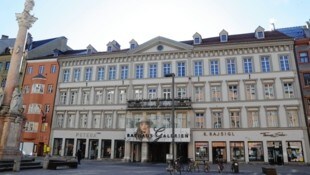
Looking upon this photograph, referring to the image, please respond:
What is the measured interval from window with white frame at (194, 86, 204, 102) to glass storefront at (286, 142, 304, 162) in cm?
1210

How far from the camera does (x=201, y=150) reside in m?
33.1

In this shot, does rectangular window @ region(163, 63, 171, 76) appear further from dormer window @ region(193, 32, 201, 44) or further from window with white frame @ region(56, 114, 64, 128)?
window with white frame @ region(56, 114, 64, 128)

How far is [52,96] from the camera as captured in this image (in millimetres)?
41344

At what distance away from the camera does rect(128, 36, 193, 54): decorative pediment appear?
123ft

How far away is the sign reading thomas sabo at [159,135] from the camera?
33.3 metres

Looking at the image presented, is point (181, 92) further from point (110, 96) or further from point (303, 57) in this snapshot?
point (303, 57)

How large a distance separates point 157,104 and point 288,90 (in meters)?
17.5

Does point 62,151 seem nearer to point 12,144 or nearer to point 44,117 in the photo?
point 44,117

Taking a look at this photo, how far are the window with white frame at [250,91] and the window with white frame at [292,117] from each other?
4.53m

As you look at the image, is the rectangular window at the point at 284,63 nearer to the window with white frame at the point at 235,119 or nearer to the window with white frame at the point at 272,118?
the window with white frame at the point at 272,118

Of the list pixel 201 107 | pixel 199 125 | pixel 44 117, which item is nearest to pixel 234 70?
pixel 201 107

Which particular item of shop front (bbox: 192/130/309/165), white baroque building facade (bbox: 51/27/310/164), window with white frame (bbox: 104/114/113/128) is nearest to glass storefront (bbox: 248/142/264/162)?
shop front (bbox: 192/130/309/165)

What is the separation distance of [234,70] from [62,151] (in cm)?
2882

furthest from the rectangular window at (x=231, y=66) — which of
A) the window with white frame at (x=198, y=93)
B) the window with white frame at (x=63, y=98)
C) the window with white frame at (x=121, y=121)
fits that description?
the window with white frame at (x=63, y=98)
